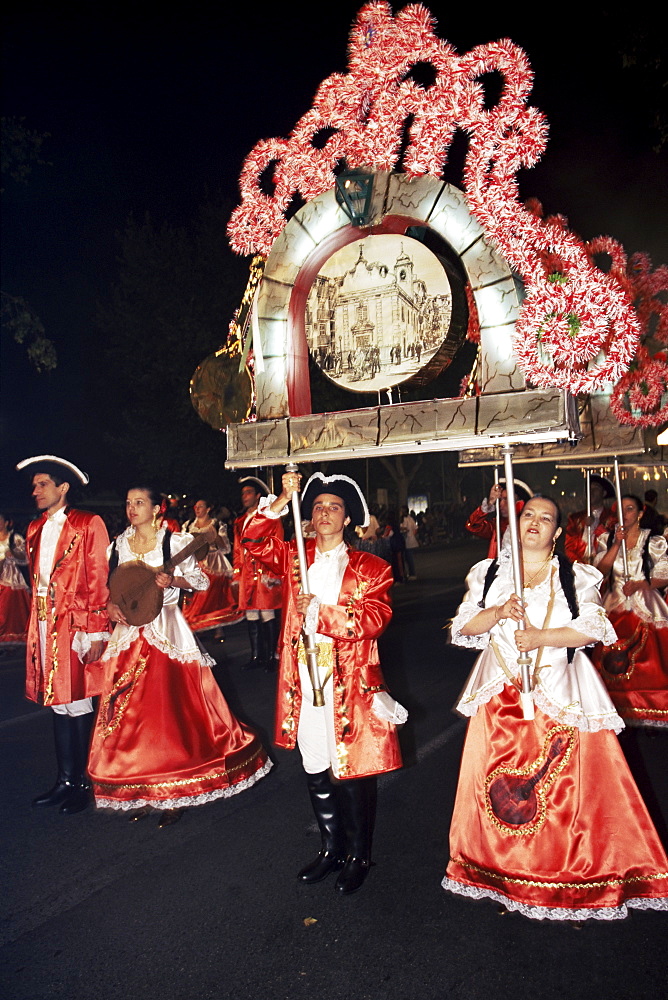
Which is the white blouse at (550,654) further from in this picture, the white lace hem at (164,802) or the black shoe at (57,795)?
the black shoe at (57,795)

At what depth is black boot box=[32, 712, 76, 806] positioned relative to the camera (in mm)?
5094

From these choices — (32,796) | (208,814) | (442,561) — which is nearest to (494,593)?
(208,814)

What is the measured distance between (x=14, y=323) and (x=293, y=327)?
32.6 ft

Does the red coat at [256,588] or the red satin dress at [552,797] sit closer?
the red satin dress at [552,797]

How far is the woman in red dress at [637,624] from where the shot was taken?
635 centimetres

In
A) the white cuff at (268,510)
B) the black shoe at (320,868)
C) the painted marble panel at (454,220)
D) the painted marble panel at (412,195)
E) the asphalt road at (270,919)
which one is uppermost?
the painted marble panel at (412,195)

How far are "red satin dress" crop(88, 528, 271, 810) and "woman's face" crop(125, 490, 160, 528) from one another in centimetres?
17

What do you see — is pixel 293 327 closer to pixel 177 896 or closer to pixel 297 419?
pixel 297 419

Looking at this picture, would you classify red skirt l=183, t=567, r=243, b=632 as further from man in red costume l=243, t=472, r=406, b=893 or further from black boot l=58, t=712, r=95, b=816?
man in red costume l=243, t=472, r=406, b=893

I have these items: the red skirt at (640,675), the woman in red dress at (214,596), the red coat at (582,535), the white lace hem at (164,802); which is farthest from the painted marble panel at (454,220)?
the woman in red dress at (214,596)

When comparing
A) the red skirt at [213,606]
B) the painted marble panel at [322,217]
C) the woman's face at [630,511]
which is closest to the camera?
the painted marble panel at [322,217]

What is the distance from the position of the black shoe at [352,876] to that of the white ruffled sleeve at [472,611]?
1.31 metres

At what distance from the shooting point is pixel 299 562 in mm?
3959

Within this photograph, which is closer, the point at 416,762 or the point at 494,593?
the point at 494,593
